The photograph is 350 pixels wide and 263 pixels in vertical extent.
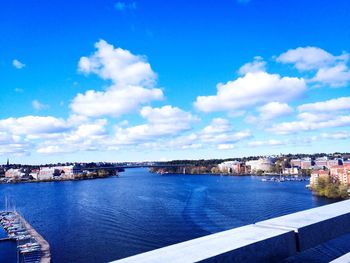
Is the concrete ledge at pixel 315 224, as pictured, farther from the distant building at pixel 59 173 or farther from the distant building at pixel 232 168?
the distant building at pixel 59 173

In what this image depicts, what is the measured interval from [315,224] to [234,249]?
0.36 meters

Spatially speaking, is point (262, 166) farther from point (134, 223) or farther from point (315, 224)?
point (315, 224)

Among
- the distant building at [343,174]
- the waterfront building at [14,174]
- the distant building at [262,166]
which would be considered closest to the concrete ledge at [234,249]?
the distant building at [343,174]

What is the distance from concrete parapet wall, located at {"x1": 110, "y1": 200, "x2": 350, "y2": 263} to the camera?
0.81 m

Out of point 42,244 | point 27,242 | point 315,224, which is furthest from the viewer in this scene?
point 27,242

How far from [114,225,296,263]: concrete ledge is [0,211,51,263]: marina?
696cm

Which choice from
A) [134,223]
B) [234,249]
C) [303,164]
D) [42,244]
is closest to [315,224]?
[234,249]

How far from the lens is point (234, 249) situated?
82 cm

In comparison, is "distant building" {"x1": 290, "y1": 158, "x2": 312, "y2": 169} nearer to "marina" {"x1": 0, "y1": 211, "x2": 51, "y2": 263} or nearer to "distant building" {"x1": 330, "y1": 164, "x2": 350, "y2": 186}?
"distant building" {"x1": 330, "y1": 164, "x2": 350, "y2": 186}

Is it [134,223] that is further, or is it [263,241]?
[134,223]

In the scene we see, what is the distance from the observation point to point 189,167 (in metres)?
52.1

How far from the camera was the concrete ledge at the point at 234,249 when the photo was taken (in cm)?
79

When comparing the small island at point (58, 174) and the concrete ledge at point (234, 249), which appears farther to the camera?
the small island at point (58, 174)

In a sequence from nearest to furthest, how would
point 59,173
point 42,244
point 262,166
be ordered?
point 42,244
point 262,166
point 59,173
